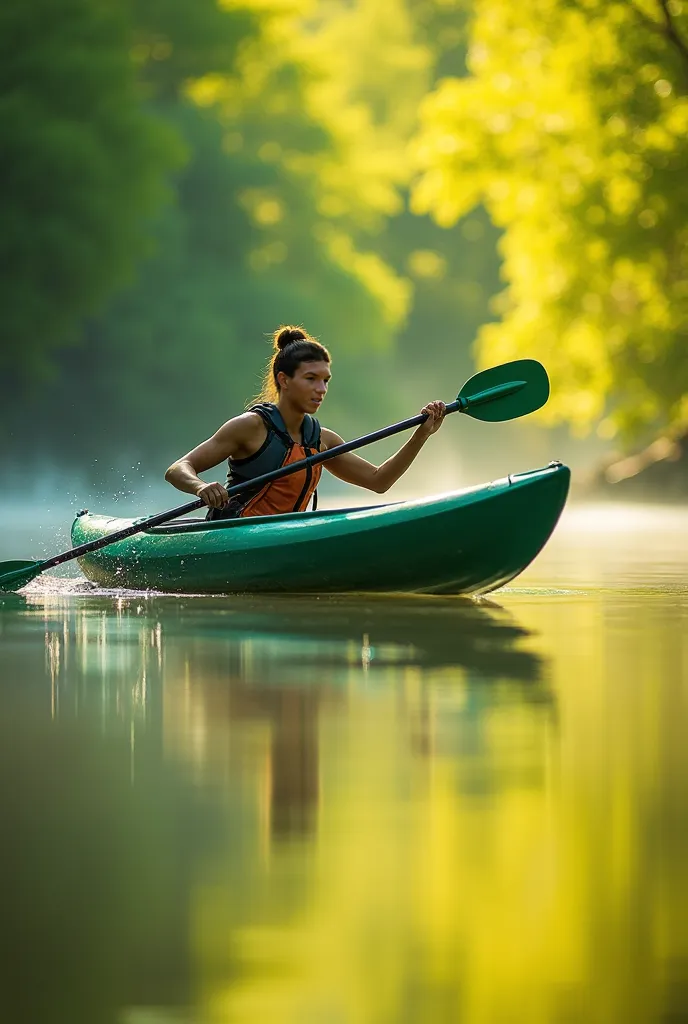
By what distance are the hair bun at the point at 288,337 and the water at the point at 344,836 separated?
254cm

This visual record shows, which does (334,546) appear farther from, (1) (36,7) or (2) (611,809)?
(1) (36,7)

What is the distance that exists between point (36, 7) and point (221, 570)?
68.5 feet

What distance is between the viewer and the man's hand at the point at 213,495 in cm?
744

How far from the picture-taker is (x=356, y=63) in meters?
57.9

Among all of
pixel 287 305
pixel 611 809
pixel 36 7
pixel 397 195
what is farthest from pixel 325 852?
pixel 397 195

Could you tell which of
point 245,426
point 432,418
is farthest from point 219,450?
point 432,418

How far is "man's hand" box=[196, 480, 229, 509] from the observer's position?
744 cm

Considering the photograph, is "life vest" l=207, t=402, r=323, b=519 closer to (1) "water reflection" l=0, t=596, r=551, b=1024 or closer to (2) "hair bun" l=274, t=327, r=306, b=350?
(2) "hair bun" l=274, t=327, r=306, b=350

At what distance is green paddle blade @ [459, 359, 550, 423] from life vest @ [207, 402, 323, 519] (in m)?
0.71

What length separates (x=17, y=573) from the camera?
27.6 ft

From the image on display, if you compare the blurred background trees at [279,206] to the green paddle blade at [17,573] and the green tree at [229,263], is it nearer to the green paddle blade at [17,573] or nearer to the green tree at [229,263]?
the green tree at [229,263]

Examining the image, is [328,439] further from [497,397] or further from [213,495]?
[213,495]

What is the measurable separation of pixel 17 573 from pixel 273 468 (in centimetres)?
128

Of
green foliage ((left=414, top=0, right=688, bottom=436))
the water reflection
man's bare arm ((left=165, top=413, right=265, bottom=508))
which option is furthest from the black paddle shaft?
green foliage ((left=414, top=0, right=688, bottom=436))
